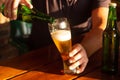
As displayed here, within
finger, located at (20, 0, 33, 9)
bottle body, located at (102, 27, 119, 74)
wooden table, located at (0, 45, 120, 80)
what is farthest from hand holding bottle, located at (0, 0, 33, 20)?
bottle body, located at (102, 27, 119, 74)

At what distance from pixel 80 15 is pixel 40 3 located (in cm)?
26

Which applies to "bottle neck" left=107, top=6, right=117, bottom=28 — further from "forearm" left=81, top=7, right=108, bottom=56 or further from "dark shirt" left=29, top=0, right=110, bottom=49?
"dark shirt" left=29, top=0, right=110, bottom=49

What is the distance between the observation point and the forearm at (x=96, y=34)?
1.23 metres

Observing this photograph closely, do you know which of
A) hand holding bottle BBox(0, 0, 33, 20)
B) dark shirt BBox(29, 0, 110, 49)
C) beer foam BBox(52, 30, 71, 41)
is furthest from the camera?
dark shirt BBox(29, 0, 110, 49)

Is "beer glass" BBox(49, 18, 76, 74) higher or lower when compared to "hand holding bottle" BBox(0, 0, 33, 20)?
lower

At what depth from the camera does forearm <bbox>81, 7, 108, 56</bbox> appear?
1.23 metres

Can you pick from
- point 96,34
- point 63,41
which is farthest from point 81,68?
point 96,34

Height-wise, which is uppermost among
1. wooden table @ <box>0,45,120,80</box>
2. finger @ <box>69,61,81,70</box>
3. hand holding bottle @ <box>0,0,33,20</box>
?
hand holding bottle @ <box>0,0,33,20</box>

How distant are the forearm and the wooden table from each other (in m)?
0.03

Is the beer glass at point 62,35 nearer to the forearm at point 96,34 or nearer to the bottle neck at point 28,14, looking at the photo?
the forearm at point 96,34

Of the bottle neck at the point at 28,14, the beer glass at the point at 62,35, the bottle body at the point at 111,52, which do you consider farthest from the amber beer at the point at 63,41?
the bottle neck at the point at 28,14

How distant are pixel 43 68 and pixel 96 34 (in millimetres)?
Result: 342

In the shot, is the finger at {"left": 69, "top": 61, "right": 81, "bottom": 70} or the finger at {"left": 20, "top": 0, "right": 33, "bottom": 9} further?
the finger at {"left": 20, "top": 0, "right": 33, "bottom": 9}

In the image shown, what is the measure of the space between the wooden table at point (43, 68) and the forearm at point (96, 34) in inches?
1.3
